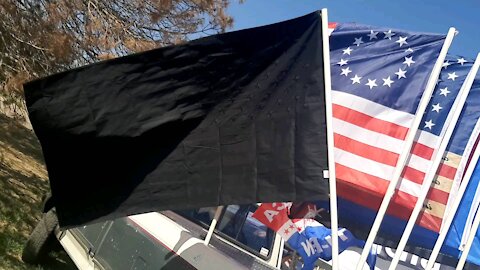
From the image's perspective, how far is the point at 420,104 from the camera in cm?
Answer: 351

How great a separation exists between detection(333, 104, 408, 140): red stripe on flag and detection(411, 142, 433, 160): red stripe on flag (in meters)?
0.20

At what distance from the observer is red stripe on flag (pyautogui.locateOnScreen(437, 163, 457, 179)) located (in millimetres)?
3832

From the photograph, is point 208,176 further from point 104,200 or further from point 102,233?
point 102,233

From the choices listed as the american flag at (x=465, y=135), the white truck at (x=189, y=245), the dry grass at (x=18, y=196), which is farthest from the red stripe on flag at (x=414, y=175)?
the dry grass at (x=18, y=196)

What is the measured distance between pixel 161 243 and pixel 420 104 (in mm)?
2128

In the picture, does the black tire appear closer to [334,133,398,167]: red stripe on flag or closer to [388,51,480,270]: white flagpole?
[334,133,398,167]: red stripe on flag

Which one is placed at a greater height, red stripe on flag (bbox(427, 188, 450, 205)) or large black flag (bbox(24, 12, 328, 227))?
red stripe on flag (bbox(427, 188, 450, 205))

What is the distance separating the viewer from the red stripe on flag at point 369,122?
374 centimetres

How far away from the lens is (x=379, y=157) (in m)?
3.73

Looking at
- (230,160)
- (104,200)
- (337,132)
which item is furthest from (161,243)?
(337,132)

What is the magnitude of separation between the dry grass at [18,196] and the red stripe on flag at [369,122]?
357 cm

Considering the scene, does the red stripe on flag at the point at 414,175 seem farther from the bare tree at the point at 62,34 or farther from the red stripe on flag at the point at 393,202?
the bare tree at the point at 62,34

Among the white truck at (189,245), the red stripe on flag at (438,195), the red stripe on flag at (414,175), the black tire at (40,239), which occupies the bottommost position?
the black tire at (40,239)

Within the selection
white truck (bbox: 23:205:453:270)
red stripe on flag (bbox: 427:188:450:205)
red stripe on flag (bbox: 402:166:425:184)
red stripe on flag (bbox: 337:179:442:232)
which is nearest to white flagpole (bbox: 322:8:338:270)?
white truck (bbox: 23:205:453:270)
